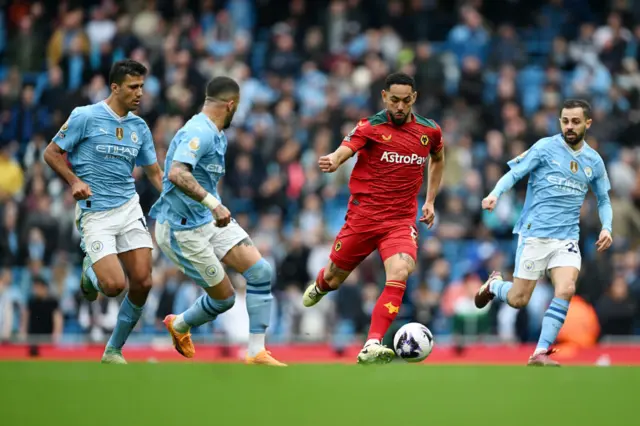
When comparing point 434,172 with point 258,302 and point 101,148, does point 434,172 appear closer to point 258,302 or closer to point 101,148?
point 258,302

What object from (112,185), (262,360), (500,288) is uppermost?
(112,185)

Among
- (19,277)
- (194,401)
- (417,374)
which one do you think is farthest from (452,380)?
(19,277)

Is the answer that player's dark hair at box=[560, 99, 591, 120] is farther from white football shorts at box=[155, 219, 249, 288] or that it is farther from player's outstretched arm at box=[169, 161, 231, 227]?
player's outstretched arm at box=[169, 161, 231, 227]

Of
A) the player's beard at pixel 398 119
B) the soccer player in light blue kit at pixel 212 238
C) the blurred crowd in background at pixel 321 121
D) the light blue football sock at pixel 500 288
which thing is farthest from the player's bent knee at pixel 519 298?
the blurred crowd in background at pixel 321 121

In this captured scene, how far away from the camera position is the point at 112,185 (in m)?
10.8

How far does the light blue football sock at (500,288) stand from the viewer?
38.5 feet

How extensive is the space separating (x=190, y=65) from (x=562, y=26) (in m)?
7.39

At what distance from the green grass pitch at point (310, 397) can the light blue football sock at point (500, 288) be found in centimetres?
286

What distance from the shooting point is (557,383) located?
26.1 ft

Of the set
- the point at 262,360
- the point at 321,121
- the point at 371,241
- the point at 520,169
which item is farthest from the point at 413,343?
the point at 321,121

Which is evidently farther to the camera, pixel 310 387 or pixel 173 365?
pixel 173 365

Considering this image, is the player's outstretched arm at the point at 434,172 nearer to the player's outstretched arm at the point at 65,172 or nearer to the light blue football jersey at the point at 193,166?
the light blue football jersey at the point at 193,166

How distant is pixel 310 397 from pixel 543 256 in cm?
472

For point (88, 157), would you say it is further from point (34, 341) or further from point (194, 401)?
point (34, 341)
